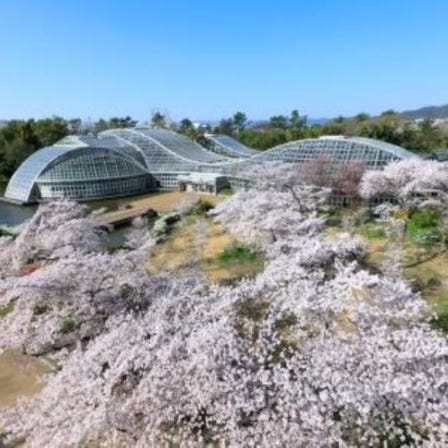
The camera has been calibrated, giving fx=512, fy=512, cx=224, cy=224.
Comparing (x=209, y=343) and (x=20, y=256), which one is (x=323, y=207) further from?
(x=209, y=343)

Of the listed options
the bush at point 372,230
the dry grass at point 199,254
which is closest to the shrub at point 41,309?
the dry grass at point 199,254

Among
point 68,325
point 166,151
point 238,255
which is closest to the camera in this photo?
point 68,325

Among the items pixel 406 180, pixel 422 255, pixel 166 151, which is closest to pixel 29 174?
pixel 166 151

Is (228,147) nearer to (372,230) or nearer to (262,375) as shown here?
(372,230)

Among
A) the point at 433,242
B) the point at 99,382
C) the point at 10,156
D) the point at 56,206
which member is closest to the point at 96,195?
the point at 10,156

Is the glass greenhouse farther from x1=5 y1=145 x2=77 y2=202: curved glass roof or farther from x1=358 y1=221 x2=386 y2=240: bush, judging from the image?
x1=358 y1=221 x2=386 y2=240: bush

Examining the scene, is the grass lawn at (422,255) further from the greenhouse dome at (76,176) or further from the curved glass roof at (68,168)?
the curved glass roof at (68,168)
